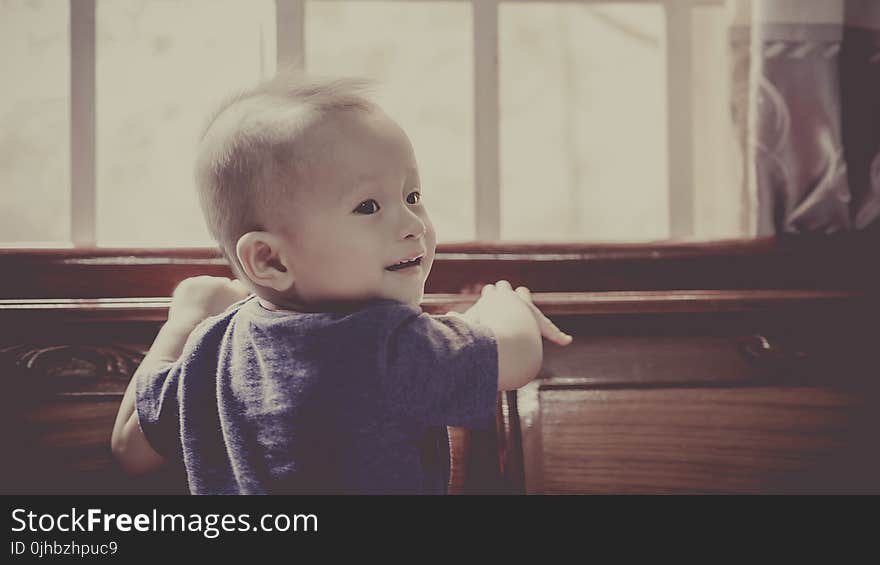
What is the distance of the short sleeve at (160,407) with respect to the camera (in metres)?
0.61

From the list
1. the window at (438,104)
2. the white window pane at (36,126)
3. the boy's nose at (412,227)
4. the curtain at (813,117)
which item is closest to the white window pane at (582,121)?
the window at (438,104)

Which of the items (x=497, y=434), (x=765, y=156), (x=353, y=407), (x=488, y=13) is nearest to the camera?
(x=353, y=407)

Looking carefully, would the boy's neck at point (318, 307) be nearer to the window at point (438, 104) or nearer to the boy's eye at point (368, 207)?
the boy's eye at point (368, 207)

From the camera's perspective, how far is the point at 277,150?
54 centimetres

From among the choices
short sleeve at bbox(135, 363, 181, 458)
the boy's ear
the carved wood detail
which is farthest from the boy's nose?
the carved wood detail

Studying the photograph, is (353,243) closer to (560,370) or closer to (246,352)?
(246,352)

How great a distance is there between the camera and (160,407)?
2.00ft

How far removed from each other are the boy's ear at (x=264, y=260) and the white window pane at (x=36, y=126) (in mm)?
764

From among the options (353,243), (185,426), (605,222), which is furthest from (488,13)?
(185,426)

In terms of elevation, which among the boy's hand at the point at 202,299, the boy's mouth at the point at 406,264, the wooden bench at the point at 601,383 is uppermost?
the boy's mouth at the point at 406,264

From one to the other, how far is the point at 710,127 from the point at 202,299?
3.23 feet

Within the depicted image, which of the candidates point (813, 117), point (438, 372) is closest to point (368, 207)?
point (438, 372)

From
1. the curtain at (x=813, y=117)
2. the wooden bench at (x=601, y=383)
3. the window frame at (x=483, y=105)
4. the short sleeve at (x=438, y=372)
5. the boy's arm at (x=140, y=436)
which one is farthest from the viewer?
the window frame at (x=483, y=105)
